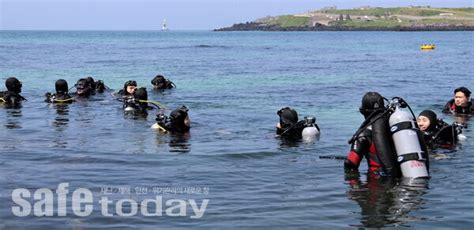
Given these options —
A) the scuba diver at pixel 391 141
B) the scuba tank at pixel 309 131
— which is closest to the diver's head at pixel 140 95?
the scuba tank at pixel 309 131

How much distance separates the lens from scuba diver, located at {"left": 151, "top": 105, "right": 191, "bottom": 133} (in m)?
14.0

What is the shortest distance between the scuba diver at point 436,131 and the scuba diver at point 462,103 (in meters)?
3.97

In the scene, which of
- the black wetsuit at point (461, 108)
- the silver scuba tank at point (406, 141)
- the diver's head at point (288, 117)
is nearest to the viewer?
the silver scuba tank at point (406, 141)

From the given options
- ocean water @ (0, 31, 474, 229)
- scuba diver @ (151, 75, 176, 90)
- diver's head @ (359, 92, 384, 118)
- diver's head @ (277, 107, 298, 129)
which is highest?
diver's head @ (359, 92, 384, 118)

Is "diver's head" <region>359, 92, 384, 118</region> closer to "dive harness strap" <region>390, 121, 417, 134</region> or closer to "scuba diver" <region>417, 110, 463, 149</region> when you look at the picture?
"dive harness strap" <region>390, 121, 417, 134</region>

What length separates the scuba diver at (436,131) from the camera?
479 inches

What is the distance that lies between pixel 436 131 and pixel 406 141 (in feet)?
11.0

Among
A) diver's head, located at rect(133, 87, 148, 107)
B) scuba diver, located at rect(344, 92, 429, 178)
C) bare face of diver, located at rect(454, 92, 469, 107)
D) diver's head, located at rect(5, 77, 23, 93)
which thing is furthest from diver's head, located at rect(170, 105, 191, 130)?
bare face of diver, located at rect(454, 92, 469, 107)

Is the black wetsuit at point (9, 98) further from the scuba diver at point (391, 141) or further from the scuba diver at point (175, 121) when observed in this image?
the scuba diver at point (391, 141)

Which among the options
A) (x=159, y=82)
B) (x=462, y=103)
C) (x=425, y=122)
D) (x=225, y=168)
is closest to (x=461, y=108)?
(x=462, y=103)

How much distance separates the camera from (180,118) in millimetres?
14125

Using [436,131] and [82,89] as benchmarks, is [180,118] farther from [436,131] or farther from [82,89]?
[82,89]

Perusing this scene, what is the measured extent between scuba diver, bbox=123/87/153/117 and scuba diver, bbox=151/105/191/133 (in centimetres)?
263

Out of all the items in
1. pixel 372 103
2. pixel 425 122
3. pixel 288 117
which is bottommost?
pixel 288 117
